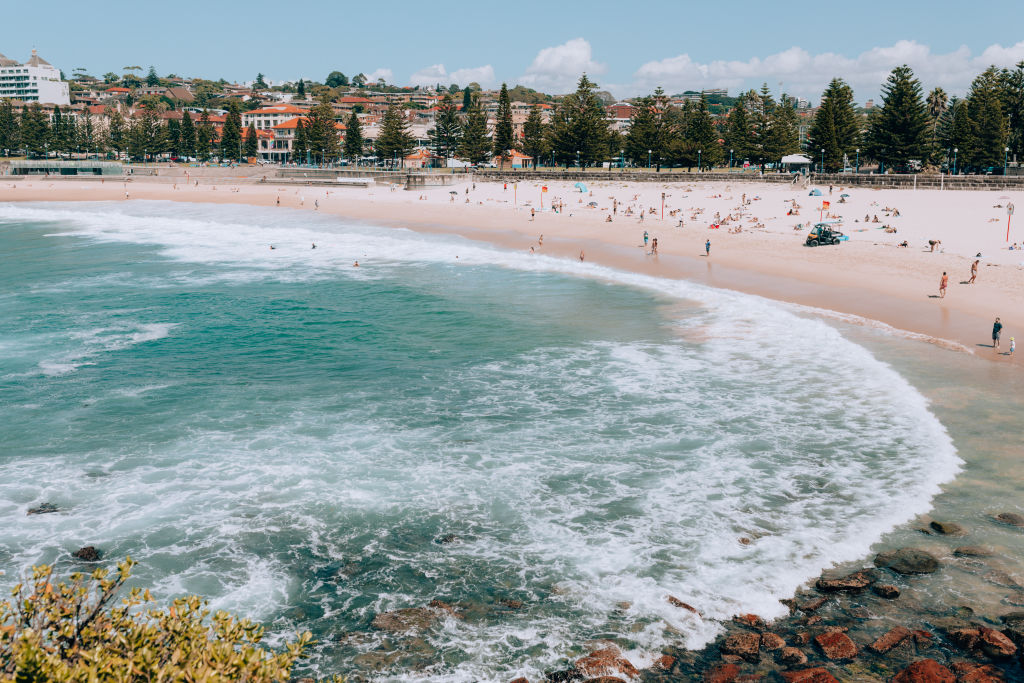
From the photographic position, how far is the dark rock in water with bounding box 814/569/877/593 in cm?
1155

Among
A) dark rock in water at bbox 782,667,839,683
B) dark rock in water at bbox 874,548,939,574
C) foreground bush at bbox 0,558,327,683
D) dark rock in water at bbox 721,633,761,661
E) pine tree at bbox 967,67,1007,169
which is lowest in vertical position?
dark rock in water at bbox 721,633,761,661

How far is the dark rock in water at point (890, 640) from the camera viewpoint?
10094 mm

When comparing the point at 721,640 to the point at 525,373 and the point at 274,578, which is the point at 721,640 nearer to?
the point at 274,578

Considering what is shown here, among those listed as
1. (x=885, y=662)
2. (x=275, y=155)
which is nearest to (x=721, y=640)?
(x=885, y=662)

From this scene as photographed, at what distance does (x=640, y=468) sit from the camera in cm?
1603

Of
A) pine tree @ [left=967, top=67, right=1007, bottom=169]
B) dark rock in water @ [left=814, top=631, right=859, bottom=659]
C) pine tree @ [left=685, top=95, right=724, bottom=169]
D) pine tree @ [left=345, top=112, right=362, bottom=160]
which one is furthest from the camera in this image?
pine tree @ [left=345, top=112, right=362, bottom=160]

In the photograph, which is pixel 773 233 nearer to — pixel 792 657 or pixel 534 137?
pixel 792 657

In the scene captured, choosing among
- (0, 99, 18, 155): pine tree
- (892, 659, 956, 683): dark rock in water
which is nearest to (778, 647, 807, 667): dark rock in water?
(892, 659, 956, 683): dark rock in water

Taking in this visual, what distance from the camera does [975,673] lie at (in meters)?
9.51

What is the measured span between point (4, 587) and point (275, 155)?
14603 cm

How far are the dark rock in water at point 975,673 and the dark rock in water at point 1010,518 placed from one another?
4.33 metres

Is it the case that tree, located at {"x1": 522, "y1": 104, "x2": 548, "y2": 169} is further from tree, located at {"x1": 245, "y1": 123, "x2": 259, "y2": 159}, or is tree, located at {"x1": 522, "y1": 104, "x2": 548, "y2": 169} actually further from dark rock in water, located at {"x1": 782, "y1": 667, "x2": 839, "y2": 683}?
dark rock in water, located at {"x1": 782, "y1": 667, "x2": 839, "y2": 683}

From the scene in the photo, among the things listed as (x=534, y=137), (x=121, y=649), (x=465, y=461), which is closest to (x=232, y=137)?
(x=534, y=137)

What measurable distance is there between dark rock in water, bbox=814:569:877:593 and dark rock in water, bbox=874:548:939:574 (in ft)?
1.66
